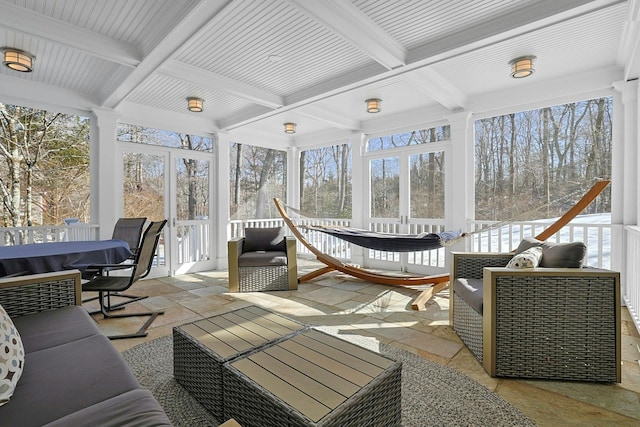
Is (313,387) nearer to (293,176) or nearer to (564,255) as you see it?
(564,255)

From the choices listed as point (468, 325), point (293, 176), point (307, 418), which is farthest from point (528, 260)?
point (293, 176)

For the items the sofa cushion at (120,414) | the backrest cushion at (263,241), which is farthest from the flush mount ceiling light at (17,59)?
the sofa cushion at (120,414)

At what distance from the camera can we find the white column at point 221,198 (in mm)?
5543

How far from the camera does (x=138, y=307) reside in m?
3.39

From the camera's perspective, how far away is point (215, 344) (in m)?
1.66

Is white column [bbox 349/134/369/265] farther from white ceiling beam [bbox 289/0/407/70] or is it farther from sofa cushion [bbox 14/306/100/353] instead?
sofa cushion [bbox 14/306/100/353]

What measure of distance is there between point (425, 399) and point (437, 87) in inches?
131

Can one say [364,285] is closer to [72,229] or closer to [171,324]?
[171,324]

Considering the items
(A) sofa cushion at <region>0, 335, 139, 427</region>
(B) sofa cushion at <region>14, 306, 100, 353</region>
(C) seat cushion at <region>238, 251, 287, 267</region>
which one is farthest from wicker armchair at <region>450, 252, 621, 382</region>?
(C) seat cushion at <region>238, 251, 287, 267</region>

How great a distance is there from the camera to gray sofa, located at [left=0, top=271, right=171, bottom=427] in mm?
931

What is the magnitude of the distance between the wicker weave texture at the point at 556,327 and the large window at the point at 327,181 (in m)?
4.53

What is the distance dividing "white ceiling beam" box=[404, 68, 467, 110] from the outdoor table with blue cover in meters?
3.36

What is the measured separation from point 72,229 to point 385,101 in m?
4.53

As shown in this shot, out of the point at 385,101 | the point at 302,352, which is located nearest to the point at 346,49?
the point at 385,101
